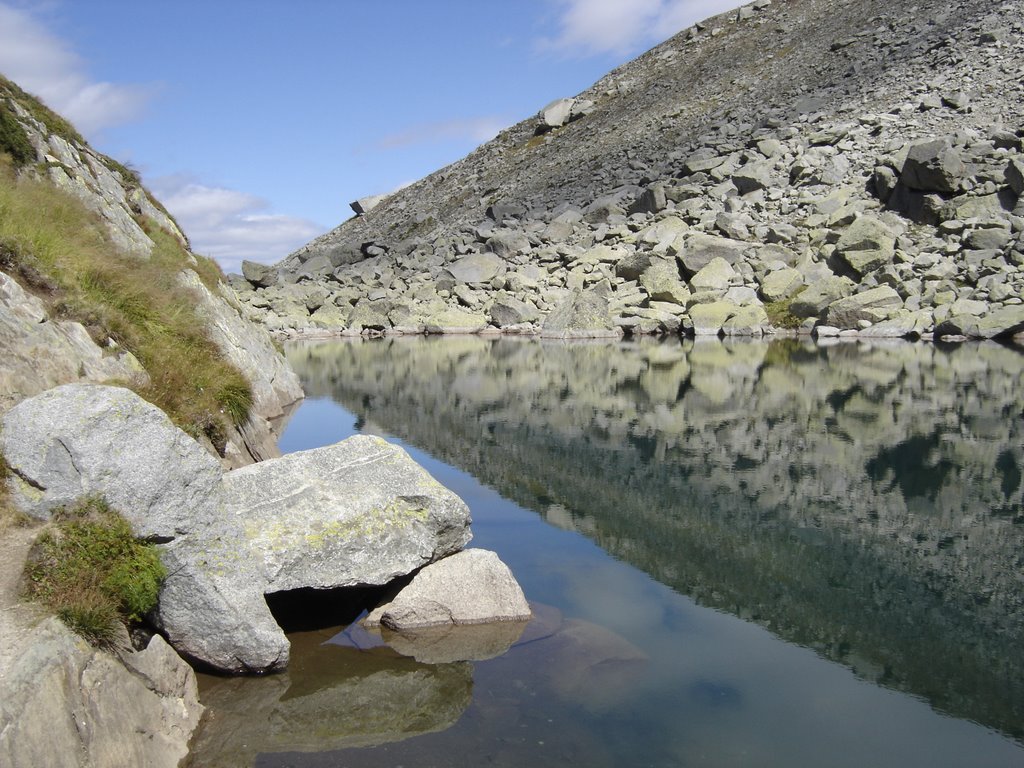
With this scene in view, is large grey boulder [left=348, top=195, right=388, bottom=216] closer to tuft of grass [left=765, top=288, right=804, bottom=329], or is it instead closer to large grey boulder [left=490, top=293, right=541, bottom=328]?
large grey boulder [left=490, top=293, right=541, bottom=328]

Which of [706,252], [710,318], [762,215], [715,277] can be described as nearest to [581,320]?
[710,318]

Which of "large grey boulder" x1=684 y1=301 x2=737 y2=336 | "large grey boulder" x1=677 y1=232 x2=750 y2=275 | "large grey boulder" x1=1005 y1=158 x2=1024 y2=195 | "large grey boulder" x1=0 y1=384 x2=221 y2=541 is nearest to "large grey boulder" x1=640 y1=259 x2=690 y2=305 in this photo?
"large grey boulder" x1=677 y1=232 x2=750 y2=275

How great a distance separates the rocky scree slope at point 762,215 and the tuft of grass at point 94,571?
45.3 m

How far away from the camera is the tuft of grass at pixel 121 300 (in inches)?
405

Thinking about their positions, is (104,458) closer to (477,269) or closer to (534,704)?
(534,704)

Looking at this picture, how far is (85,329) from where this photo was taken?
10.1 metres

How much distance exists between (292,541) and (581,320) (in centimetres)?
4637

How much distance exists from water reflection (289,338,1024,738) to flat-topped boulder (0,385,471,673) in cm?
362

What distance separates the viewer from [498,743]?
767 centimetres

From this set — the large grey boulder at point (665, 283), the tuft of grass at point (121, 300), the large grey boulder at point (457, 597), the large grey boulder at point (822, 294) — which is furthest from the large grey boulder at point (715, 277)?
the large grey boulder at point (457, 597)

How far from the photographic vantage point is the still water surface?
787 centimetres

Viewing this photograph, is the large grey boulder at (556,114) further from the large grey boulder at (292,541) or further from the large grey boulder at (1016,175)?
the large grey boulder at (292,541)

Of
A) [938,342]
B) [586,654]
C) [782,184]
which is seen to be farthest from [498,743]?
[782,184]

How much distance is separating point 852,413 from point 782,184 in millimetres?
41818
